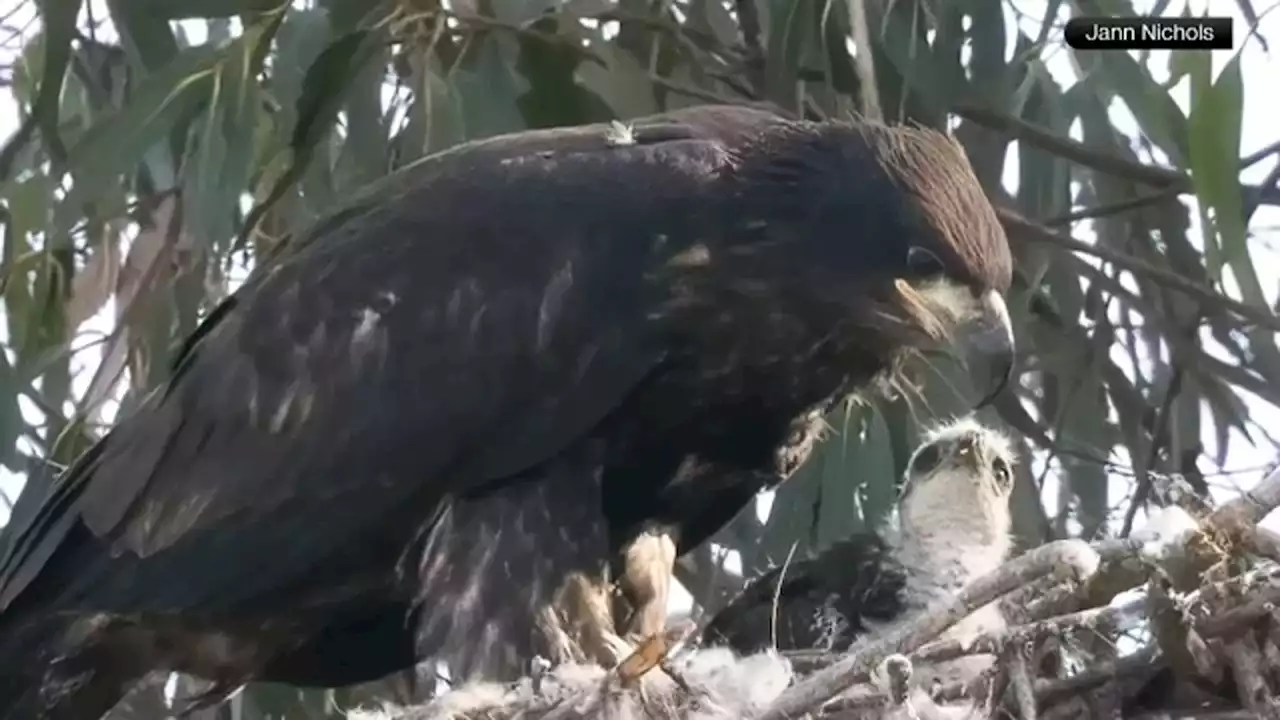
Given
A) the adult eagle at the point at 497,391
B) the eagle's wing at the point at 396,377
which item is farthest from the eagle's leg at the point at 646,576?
the eagle's wing at the point at 396,377

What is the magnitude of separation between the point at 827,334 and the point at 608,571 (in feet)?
0.89

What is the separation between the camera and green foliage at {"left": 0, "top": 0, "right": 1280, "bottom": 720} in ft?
6.04

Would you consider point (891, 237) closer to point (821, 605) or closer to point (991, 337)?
point (991, 337)

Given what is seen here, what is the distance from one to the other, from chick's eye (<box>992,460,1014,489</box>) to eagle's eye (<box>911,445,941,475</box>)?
5 cm

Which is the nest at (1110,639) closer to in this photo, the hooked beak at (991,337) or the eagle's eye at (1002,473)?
the hooked beak at (991,337)

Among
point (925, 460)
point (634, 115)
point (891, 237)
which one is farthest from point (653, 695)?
point (634, 115)

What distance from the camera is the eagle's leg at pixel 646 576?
1.61 meters

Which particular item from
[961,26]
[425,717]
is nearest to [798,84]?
[961,26]

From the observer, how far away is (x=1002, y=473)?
1730 millimetres

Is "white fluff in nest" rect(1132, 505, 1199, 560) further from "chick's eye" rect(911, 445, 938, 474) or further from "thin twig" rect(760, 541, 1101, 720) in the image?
"chick's eye" rect(911, 445, 938, 474)

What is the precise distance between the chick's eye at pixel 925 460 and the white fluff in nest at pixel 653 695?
1.57 feet

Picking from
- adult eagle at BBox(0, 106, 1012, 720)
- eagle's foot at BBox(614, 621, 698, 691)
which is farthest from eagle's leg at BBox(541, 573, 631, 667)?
eagle's foot at BBox(614, 621, 698, 691)

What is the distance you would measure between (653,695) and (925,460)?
617mm

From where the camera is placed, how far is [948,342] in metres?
1.46
